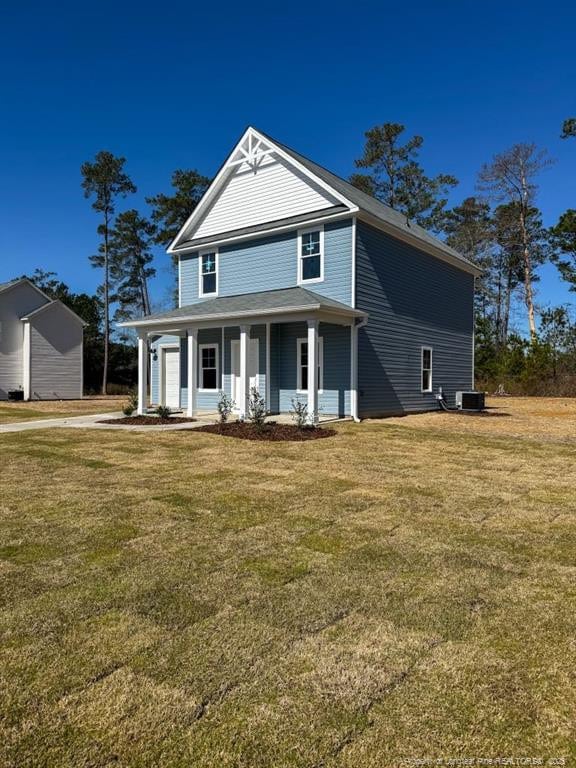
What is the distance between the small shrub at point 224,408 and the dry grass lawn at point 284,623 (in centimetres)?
632

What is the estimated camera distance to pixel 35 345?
95.1ft

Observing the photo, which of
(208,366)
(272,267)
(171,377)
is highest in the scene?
(272,267)

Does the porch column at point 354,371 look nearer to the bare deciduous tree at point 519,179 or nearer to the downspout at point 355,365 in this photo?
the downspout at point 355,365

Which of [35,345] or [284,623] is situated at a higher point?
[35,345]

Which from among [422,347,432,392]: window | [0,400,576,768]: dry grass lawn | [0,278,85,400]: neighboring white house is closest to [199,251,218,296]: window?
[422,347,432,392]: window

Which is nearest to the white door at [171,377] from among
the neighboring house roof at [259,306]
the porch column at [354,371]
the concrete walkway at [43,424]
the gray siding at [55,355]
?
the neighboring house roof at [259,306]

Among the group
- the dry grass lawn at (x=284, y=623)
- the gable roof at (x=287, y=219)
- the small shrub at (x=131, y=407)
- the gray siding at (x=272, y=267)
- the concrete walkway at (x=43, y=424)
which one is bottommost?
the dry grass lawn at (x=284, y=623)

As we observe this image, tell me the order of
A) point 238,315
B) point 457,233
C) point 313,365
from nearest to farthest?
point 313,365
point 238,315
point 457,233

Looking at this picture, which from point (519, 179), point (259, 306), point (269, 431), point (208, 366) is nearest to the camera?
point (269, 431)

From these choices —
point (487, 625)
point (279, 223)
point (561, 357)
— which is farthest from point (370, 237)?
point (561, 357)

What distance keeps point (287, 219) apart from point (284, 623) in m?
15.0

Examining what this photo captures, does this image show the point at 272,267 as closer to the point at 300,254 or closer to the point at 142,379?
the point at 300,254

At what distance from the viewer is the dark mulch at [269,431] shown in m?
11.0

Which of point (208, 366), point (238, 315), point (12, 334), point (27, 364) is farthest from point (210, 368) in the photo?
point (12, 334)
